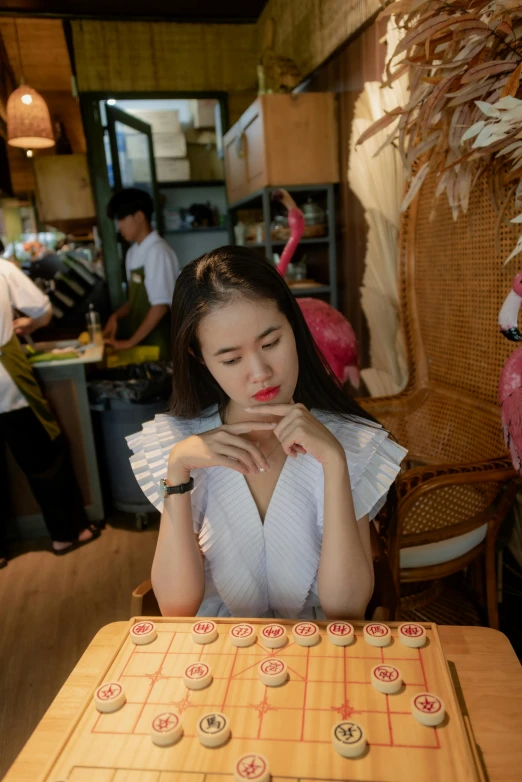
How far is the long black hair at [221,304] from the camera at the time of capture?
99 centimetres

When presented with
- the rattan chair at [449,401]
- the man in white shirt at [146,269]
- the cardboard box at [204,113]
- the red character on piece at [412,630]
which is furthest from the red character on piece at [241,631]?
the cardboard box at [204,113]

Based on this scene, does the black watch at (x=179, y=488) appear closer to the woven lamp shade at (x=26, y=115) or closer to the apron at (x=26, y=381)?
the apron at (x=26, y=381)

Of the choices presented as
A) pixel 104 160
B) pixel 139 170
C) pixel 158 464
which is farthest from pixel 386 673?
pixel 139 170

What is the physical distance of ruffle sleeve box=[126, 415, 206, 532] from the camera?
113 centimetres

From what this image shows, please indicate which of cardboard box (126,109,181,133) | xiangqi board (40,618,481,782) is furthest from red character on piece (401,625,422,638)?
cardboard box (126,109,181,133)

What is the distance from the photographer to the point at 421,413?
195 centimetres

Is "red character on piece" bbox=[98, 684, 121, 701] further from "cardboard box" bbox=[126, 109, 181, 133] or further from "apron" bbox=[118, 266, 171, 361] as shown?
"cardboard box" bbox=[126, 109, 181, 133]

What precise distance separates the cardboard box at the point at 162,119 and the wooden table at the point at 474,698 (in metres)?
5.35

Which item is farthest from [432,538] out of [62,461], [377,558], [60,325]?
[60,325]

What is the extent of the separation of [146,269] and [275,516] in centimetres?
266

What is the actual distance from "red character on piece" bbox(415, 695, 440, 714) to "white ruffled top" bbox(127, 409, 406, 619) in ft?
1.34

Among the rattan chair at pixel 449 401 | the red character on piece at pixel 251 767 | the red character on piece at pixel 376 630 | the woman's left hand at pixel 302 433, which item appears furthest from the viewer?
the rattan chair at pixel 449 401

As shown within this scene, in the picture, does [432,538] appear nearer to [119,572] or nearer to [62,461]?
[119,572]

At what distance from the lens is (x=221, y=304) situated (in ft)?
3.20
